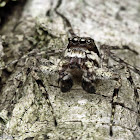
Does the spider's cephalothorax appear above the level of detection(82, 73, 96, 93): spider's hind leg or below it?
above

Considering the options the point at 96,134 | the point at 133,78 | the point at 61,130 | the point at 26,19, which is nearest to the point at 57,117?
the point at 61,130

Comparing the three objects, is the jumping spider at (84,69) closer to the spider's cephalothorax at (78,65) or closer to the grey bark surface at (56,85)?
the spider's cephalothorax at (78,65)

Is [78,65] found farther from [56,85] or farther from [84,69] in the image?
[56,85]

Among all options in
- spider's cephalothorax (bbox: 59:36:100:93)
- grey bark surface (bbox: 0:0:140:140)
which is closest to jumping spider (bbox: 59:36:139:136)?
spider's cephalothorax (bbox: 59:36:100:93)

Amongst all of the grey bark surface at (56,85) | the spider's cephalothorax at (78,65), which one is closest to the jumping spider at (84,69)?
the spider's cephalothorax at (78,65)

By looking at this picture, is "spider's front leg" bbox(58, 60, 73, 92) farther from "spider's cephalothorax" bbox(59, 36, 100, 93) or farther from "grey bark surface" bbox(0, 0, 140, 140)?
"grey bark surface" bbox(0, 0, 140, 140)
